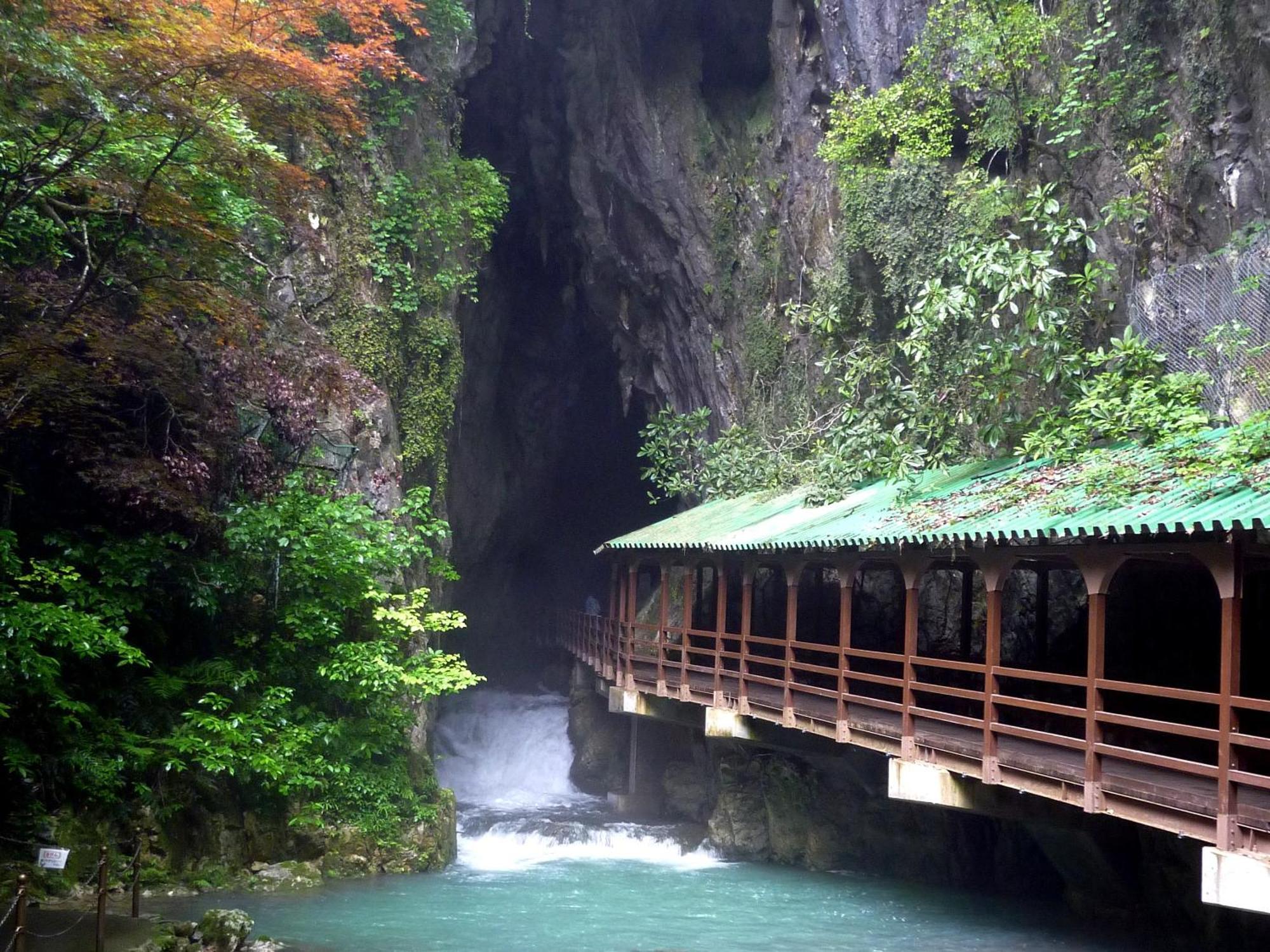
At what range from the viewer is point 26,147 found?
1042 centimetres

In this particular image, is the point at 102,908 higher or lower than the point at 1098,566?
lower

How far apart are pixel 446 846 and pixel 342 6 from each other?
42.4 feet

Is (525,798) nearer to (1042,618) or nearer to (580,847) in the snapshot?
(580,847)

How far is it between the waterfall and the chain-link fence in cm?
1038

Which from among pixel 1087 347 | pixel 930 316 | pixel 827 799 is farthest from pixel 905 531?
pixel 827 799

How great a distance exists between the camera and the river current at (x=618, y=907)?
12305 millimetres

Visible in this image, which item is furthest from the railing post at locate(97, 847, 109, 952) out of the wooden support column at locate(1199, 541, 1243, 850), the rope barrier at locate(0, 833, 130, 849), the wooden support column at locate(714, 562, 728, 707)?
the wooden support column at locate(714, 562, 728, 707)

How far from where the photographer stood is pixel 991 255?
14.6 m

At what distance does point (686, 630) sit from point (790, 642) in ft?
11.2

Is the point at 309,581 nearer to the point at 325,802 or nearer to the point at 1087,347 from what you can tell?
the point at 325,802

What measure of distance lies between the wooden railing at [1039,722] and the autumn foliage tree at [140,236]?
743 centimetres

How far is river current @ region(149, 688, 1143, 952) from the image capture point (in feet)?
40.4

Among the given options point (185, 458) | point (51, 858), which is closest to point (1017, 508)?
point (51, 858)

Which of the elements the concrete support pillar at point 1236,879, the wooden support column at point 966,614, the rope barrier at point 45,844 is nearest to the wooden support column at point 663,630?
the wooden support column at point 966,614
